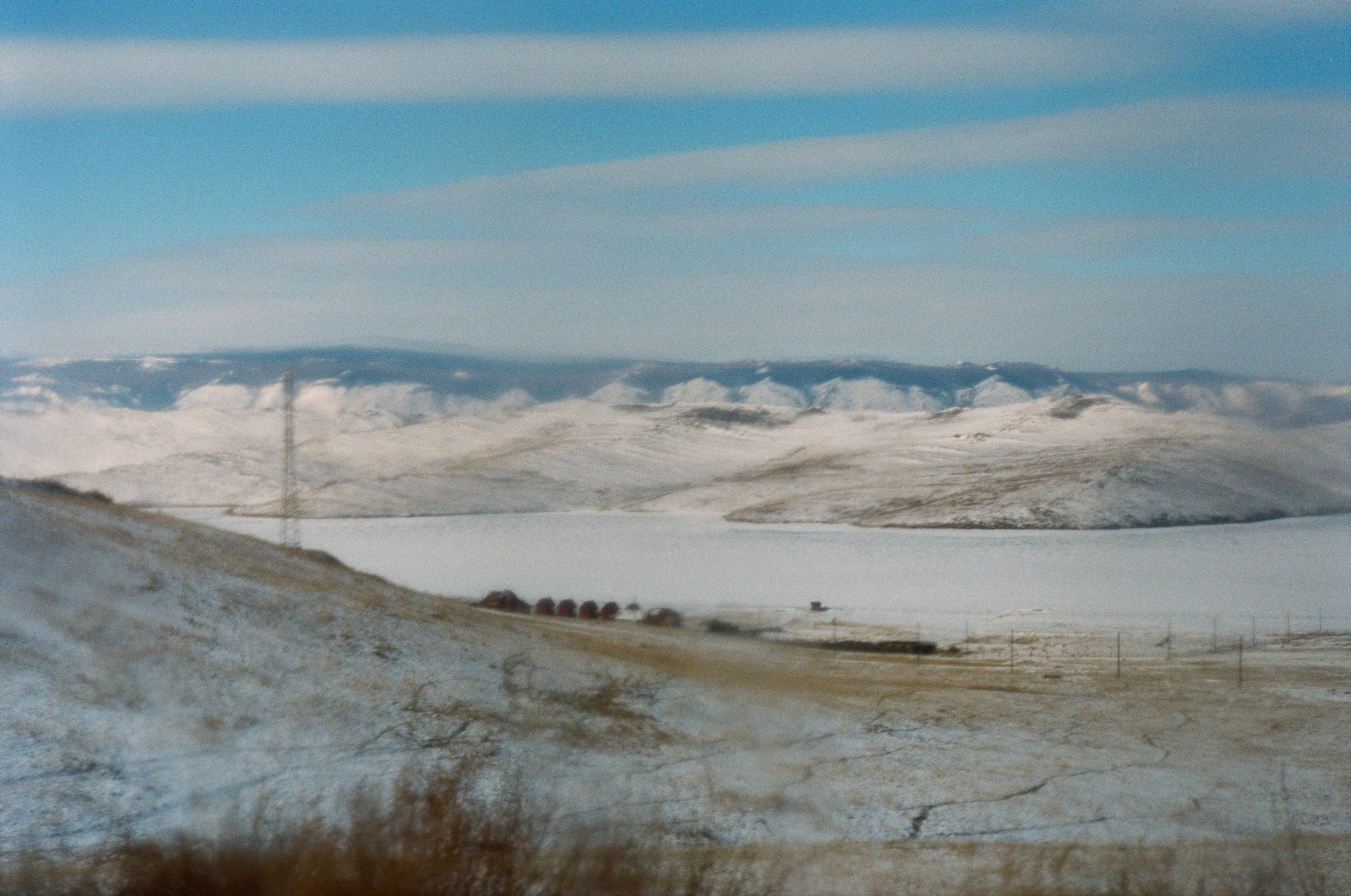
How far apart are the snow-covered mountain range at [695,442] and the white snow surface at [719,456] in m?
0.10

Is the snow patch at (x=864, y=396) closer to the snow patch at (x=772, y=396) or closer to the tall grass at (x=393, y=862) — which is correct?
the snow patch at (x=772, y=396)

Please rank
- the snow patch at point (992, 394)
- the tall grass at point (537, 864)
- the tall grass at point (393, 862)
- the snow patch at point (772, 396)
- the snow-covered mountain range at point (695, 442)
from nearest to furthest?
the tall grass at point (393, 862)
the tall grass at point (537, 864)
the snow-covered mountain range at point (695, 442)
the snow patch at point (992, 394)
the snow patch at point (772, 396)

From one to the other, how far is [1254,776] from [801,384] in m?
47.9

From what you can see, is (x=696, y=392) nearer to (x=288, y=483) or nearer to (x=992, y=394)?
(x=992, y=394)

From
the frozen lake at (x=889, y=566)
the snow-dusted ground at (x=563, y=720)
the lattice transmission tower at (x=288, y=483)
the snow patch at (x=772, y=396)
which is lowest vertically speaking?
the frozen lake at (x=889, y=566)

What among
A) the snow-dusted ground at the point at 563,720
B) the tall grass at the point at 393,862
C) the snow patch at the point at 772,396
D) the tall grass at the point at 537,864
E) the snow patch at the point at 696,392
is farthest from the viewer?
the snow patch at the point at 772,396

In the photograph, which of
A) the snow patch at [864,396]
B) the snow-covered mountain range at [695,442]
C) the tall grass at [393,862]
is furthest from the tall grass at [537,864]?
the snow patch at [864,396]

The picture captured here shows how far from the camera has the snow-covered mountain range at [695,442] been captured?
2802cm

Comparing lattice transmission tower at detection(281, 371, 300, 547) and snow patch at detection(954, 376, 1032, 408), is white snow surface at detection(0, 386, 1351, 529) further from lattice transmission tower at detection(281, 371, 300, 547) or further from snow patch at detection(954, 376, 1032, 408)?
lattice transmission tower at detection(281, 371, 300, 547)

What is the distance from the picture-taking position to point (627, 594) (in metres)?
36.8

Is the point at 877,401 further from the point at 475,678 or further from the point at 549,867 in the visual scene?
the point at 549,867

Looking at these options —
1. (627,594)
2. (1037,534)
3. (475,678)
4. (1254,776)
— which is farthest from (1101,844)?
(1037,534)

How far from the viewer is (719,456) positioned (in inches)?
2228

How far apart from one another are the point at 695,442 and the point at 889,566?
13.9m
